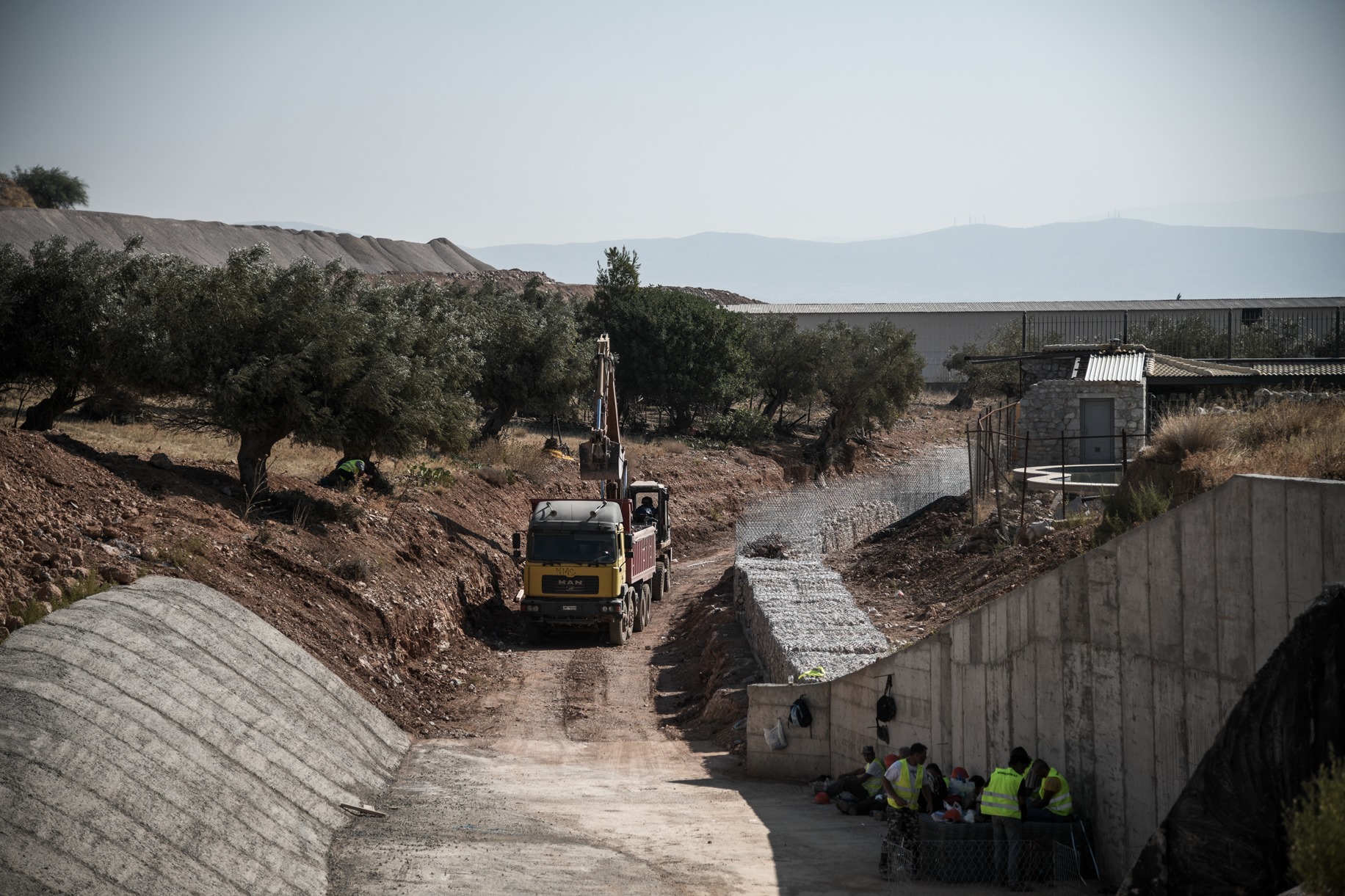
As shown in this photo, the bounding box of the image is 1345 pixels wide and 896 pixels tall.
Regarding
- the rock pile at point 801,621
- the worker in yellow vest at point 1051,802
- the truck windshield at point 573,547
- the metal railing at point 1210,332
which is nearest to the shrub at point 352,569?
the truck windshield at point 573,547

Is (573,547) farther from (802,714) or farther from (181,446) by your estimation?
(181,446)

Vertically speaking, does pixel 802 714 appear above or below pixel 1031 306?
below

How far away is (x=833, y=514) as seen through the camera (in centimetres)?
3306

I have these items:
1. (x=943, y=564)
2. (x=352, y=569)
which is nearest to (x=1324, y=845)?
(x=943, y=564)

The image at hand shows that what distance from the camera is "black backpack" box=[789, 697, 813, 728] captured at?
51.0 ft

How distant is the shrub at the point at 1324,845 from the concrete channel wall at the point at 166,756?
806cm

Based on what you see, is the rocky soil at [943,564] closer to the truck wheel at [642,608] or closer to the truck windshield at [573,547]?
the truck wheel at [642,608]

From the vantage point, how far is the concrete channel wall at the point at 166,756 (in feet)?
28.6

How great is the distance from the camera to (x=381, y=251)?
10319 cm

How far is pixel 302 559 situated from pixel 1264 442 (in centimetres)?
1665

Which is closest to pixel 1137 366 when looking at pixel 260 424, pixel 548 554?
pixel 548 554

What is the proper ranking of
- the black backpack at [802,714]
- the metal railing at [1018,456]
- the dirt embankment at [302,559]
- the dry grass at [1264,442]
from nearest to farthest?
the dry grass at [1264,442] → the black backpack at [802,714] → the dirt embankment at [302,559] → the metal railing at [1018,456]

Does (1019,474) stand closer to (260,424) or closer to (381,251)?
(260,424)

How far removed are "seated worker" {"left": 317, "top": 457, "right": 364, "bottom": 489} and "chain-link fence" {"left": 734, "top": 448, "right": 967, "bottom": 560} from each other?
10364 mm
